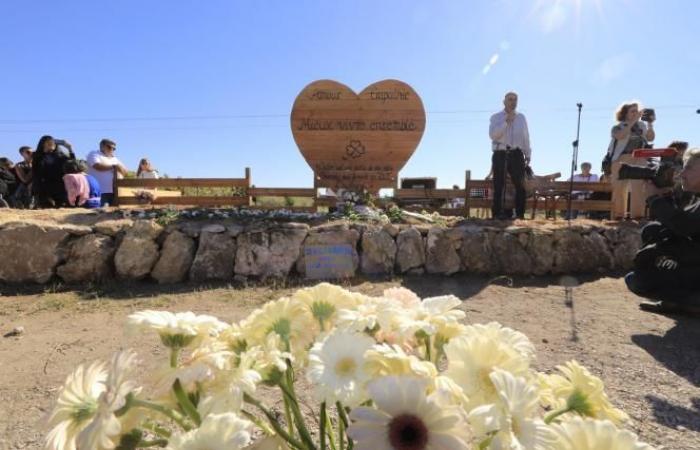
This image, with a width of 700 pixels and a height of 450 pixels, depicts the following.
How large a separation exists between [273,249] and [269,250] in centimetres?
4

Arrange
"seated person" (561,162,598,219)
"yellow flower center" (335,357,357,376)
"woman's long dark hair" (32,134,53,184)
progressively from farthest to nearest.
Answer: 1. "seated person" (561,162,598,219)
2. "woman's long dark hair" (32,134,53,184)
3. "yellow flower center" (335,357,357,376)

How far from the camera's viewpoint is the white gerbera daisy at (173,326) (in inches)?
21.6

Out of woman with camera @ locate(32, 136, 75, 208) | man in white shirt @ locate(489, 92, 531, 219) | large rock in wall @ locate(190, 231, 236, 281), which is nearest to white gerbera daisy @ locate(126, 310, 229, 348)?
large rock in wall @ locate(190, 231, 236, 281)

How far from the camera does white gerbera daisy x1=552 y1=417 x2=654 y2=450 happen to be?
1.42 ft

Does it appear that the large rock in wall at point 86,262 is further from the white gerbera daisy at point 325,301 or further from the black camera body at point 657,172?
the black camera body at point 657,172

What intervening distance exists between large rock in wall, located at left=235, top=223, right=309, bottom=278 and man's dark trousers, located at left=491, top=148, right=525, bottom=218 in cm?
269

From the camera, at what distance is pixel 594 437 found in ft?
1.46

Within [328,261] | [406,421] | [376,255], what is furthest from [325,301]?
[376,255]

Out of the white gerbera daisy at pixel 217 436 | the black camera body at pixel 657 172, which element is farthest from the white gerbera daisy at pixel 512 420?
the black camera body at pixel 657 172

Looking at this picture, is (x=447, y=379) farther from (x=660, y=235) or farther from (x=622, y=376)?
(x=660, y=235)

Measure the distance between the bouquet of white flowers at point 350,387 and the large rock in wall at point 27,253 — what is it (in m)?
4.68

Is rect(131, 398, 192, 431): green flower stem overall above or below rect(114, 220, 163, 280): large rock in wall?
above

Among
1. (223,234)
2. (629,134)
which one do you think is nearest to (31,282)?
(223,234)

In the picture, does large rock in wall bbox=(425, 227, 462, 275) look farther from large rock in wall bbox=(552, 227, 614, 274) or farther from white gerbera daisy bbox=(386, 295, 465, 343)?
white gerbera daisy bbox=(386, 295, 465, 343)
